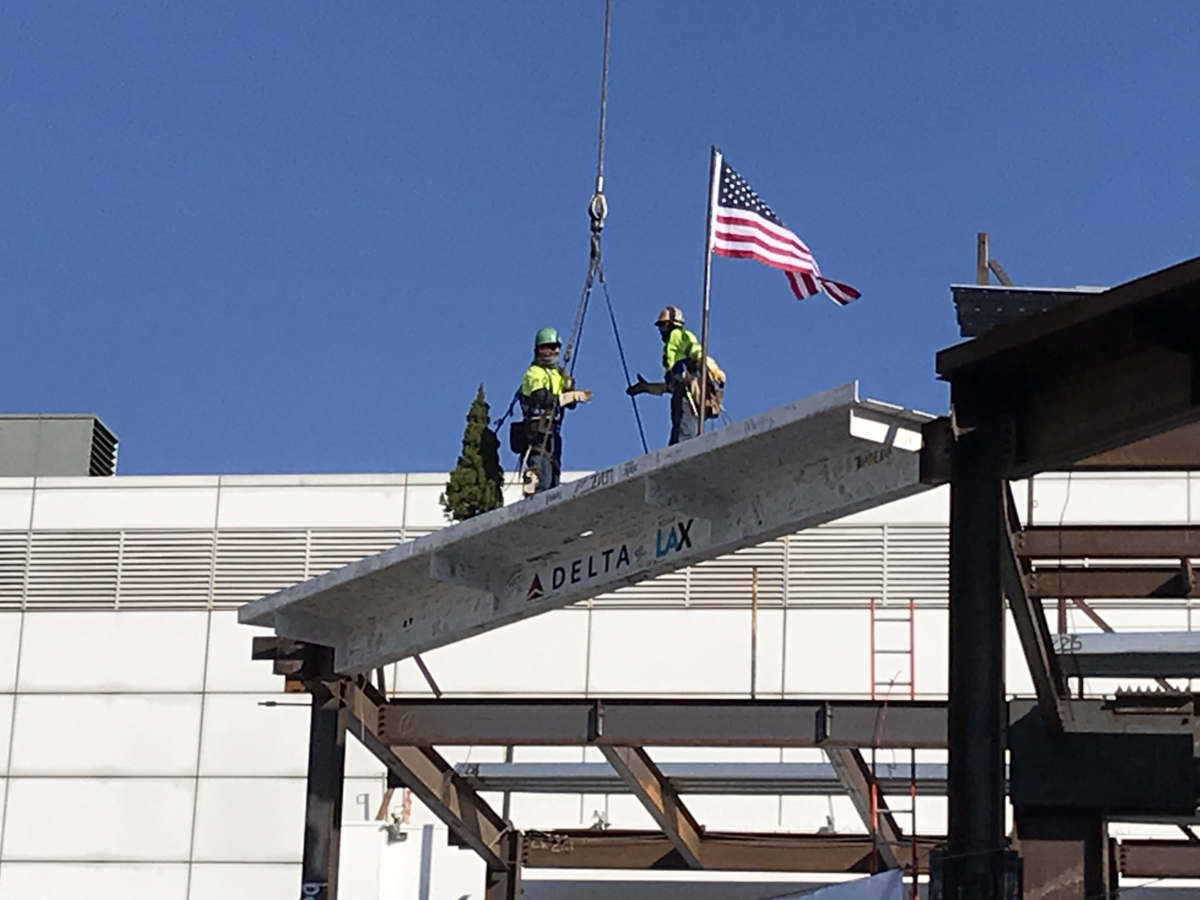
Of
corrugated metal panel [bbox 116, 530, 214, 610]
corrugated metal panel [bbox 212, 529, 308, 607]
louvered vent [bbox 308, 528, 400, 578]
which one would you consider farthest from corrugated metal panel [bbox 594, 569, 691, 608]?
corrugated metal panel [bbox 116, 530, 214, 610]

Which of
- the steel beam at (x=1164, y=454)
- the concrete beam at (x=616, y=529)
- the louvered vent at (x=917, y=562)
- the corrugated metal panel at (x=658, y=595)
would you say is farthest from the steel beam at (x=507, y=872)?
the steel beam at (x=1164, y=454)

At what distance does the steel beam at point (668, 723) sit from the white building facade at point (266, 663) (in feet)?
24.3

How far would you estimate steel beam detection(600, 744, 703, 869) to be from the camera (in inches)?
Answer: 731

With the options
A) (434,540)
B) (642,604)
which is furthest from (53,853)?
(434,540)

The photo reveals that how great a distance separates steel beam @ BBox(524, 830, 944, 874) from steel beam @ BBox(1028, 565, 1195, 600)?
5307mm

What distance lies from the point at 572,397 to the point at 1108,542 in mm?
5341

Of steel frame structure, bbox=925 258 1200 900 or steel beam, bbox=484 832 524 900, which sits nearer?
steel frame structure, bbox=925 258 1200 900

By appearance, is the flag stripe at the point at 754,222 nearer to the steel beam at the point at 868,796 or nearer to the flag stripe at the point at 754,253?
the flag stripe at the point at 754,253

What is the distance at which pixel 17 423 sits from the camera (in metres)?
31.5

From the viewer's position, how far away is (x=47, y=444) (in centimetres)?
3130

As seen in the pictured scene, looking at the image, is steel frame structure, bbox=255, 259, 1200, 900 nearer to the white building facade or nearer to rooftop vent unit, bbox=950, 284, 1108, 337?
rooftop vent unit, bbox=950, 284, 1108, 337

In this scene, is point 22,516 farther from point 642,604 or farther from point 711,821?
point 711,821

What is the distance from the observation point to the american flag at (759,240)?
48.4 feet

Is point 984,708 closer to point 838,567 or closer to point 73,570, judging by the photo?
point 838,567
